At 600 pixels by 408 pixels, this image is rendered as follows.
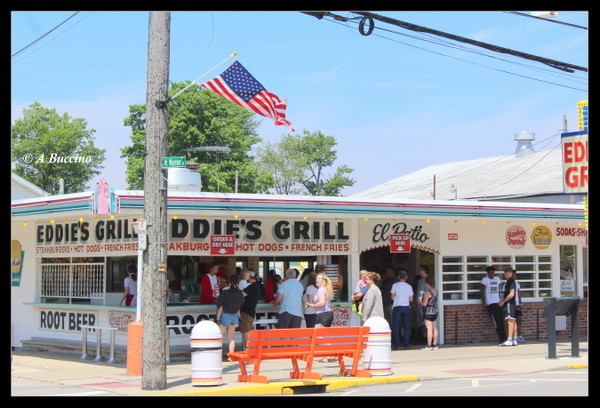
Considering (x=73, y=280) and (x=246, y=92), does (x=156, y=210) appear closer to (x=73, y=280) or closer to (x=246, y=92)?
(x=246, y=92)

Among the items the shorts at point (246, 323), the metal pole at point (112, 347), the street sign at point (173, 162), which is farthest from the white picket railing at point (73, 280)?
the street sign at point (173, 162)

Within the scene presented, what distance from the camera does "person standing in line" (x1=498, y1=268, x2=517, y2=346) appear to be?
20.8 meters

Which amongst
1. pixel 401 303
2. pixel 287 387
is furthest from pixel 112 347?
pixel 401 303

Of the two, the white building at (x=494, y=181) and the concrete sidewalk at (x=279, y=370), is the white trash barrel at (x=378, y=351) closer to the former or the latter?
the concrete sidewalk at (x=279, y=370)

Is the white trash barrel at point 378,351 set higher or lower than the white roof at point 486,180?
lower

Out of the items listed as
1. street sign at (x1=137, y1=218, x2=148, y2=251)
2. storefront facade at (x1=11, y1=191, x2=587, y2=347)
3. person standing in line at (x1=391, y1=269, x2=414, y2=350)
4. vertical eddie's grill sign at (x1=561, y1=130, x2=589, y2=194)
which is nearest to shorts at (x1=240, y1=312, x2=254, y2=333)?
storefront facade at (x1=11, y1=191, x2=587, y2=347)

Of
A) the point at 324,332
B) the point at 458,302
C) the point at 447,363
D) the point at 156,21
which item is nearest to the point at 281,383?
the point at 324,332

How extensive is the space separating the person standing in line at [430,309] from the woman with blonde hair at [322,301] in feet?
11.2

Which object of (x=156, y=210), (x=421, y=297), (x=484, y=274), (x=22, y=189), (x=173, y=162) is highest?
(x=22, y=189)

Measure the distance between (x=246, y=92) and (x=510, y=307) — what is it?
9.13 m

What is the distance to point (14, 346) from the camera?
863 inches

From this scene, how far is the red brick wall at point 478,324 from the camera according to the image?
21.5 m

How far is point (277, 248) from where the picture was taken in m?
19.4

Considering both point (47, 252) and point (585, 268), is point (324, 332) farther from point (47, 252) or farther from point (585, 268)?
point (585, 268)
